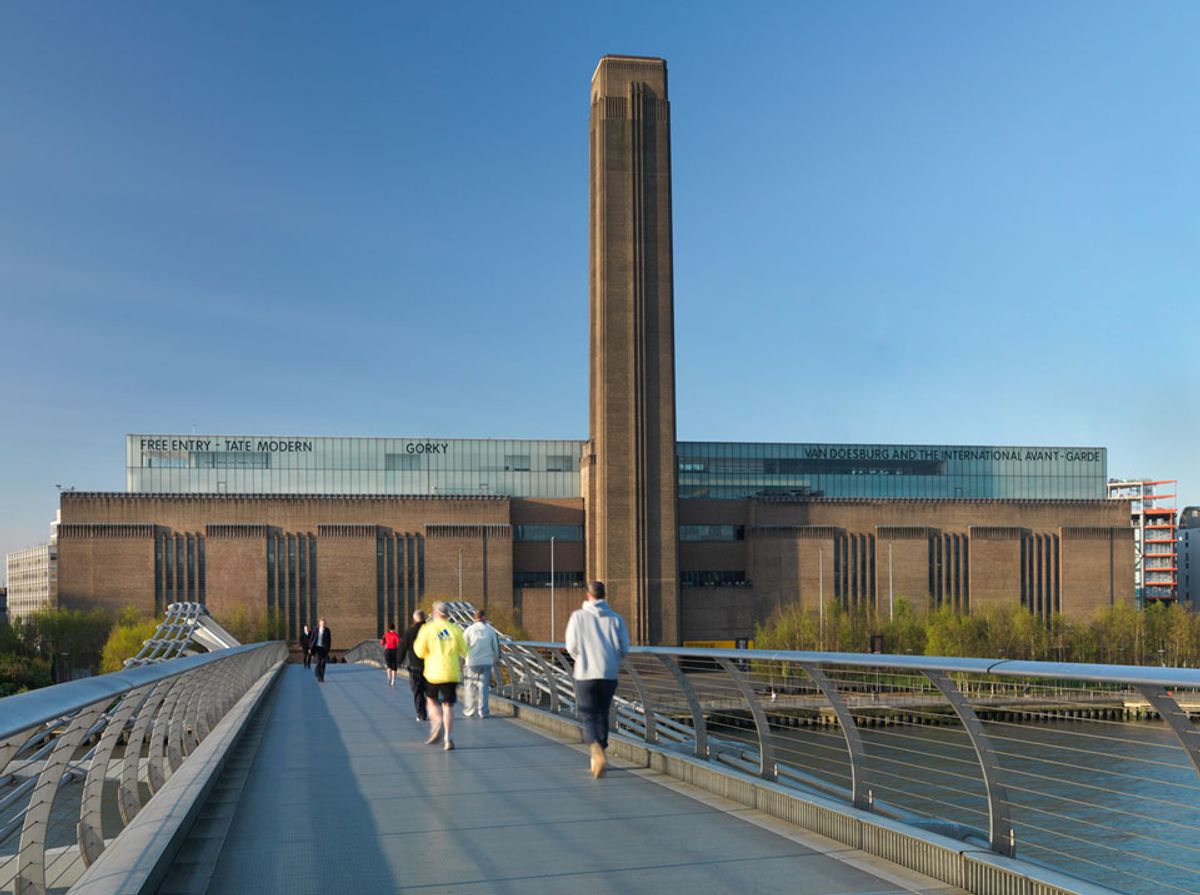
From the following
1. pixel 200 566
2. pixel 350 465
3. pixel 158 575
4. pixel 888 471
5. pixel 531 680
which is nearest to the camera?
pixel 531 680

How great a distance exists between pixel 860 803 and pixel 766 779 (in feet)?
4.31

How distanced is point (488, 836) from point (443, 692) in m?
5.02

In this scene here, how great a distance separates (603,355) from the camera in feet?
225

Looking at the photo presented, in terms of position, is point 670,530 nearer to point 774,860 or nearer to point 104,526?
point 104,526

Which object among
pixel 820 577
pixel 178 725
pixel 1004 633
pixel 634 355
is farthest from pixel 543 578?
pixel 178 725

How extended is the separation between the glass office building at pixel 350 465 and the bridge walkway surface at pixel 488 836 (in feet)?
222

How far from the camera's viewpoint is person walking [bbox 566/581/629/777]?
885cm

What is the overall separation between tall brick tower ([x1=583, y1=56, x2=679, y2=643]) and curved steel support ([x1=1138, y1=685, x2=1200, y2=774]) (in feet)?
211

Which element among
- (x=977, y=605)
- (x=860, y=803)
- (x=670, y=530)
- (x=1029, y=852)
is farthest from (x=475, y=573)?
(x=860, y=803)

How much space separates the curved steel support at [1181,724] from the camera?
417cm

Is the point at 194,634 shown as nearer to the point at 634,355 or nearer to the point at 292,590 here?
the point at 292,590

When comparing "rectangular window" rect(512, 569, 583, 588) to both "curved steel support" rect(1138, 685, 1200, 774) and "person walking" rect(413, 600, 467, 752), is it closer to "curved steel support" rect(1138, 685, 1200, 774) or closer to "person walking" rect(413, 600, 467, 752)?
"person walking" rect(413, 600, 467, 752)

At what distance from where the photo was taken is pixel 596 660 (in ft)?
29.1

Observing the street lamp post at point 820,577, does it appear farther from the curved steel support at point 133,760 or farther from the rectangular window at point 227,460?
the curved steel support at point 133,760
